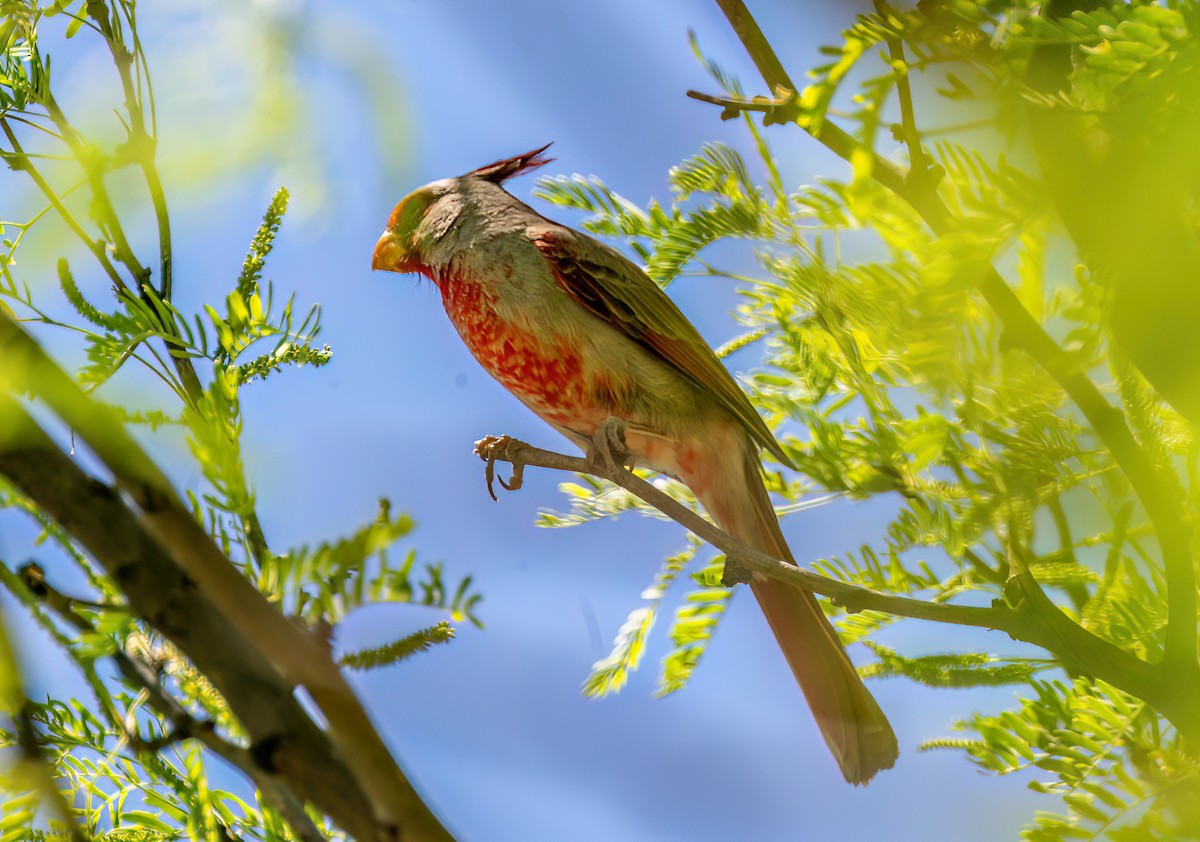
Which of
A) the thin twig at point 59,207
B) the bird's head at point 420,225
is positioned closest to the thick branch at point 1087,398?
the thin twig at point 59,207

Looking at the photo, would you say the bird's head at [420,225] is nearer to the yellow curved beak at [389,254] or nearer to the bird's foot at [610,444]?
the yellow curved beak at [389,254]

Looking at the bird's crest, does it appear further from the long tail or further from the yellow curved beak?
the long tail

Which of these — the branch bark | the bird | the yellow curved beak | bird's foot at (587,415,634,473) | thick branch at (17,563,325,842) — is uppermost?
the yellow curved beak

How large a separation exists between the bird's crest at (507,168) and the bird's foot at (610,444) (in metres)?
0.54

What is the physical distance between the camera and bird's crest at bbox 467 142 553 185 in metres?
1.52

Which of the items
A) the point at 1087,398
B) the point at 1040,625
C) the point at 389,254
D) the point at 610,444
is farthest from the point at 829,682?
the point at 389,254

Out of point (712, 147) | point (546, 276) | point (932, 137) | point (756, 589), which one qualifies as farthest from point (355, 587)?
point (546, 276)

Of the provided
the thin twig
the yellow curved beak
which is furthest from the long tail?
the thin twig

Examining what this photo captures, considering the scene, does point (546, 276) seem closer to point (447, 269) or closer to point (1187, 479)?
point (447, 269)

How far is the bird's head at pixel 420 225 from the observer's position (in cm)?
139

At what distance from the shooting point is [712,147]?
779mm

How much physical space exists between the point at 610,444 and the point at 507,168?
0.60 metres

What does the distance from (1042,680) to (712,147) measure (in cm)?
43

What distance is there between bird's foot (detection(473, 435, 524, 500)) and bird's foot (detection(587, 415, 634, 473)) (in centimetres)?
9
